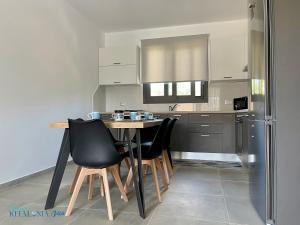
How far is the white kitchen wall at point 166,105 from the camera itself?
442 cm

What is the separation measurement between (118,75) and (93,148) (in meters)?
3.08

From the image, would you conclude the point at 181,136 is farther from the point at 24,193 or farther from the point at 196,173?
Answer: the point at 24,193

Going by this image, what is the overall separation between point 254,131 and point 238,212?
729mm

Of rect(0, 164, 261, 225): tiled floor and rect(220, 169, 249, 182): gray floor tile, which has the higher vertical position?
rect(0, 164, 261, 225): tiled floor

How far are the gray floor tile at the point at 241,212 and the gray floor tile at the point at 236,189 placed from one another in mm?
122

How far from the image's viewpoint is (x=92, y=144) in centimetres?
187

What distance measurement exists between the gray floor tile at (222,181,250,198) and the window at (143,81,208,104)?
2102 mm

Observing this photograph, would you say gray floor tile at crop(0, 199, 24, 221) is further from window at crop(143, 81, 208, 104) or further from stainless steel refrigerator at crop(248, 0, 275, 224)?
window at crop(143, 81, 208, 104)

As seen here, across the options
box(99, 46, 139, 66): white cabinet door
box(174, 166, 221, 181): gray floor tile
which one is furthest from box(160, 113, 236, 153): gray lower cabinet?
box(99, 46, 139, 66): white cabinet door

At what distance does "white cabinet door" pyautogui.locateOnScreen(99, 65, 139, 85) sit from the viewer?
465 centimetres

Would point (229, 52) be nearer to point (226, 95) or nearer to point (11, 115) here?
point (226, 95)

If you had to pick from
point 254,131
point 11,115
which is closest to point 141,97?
point 11,115

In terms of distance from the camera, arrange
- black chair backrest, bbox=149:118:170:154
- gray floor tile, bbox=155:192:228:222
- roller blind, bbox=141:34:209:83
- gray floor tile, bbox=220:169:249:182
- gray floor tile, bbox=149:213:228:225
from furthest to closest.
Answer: roller blind, bbox=141:34:209:83 < gray floor tile, bbox=220:169:249:182 < black chair backrest, bbox=149:118:170:154 < gray floor tile, bbox=155:192:228:222 < gray floor tile, bbox=149:213:228:225

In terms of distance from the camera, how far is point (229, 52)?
416 cm
